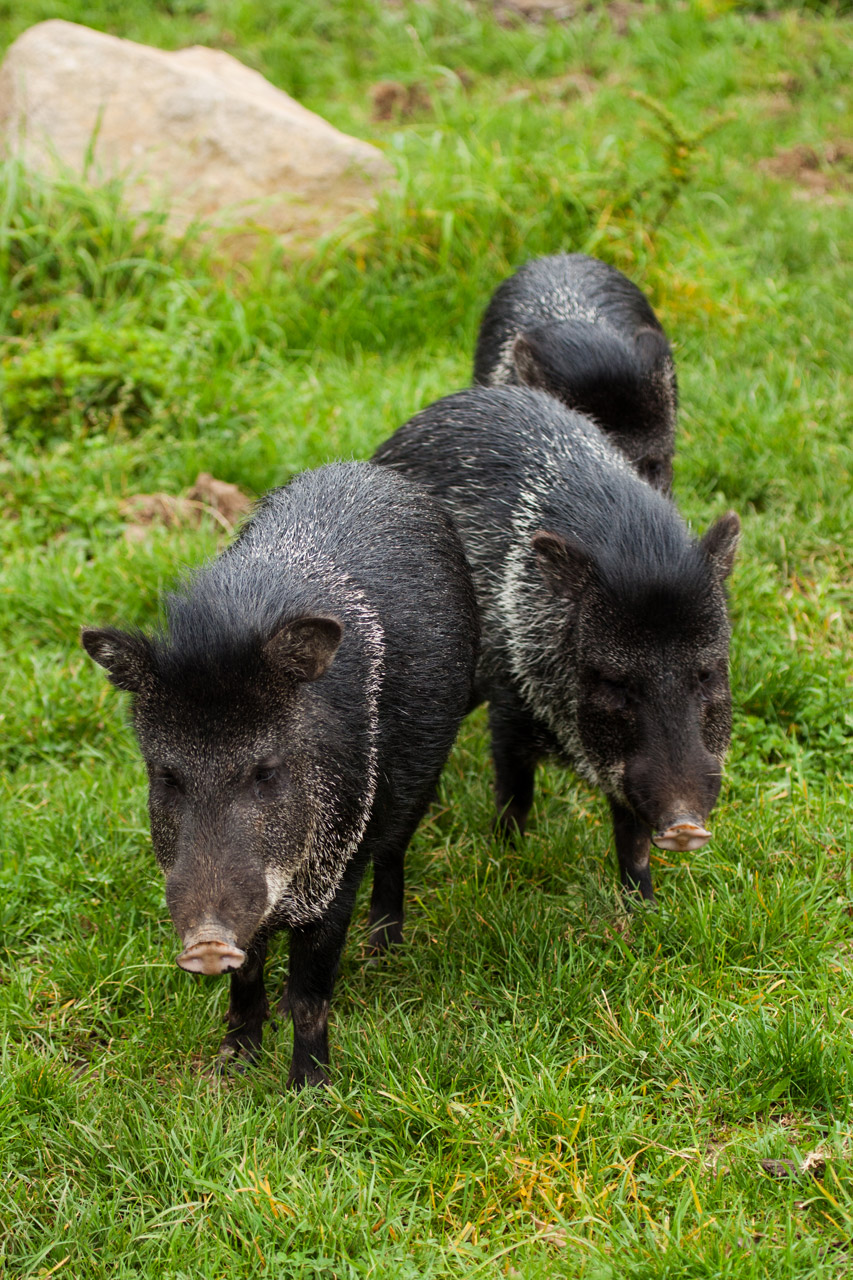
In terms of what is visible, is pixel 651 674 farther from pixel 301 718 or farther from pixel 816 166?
pixel 816 166

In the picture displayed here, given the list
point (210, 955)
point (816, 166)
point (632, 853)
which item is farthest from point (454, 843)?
point (816, 166)

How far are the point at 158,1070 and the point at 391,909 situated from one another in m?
0.85

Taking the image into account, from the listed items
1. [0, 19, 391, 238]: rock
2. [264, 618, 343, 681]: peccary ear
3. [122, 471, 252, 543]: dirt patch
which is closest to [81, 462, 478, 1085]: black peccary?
[264, 618, 343, 681]: peccary ear

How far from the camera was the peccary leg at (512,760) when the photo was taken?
13.2ft

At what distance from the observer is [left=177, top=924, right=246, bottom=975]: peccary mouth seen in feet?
8.33

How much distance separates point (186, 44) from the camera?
10.2 meters

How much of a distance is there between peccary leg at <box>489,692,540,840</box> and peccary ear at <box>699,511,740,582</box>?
0.75 meters

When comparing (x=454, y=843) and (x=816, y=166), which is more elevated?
(x=816, y=166)

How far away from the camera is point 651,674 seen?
341 centimetres

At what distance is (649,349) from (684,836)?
2.71m

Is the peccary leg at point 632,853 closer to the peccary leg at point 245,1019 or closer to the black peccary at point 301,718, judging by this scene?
the black peccary at point 301,718

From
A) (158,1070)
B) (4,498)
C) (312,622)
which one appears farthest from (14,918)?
(4,498)

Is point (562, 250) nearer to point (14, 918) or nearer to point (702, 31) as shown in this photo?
point (702, 31)

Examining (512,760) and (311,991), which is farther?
(512,760)
